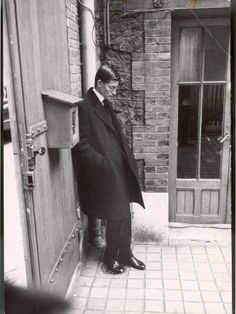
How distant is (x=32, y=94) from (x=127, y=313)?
197cm

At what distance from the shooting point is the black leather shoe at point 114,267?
3.62 meters

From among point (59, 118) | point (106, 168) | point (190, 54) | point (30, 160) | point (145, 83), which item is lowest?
point (106, 168)

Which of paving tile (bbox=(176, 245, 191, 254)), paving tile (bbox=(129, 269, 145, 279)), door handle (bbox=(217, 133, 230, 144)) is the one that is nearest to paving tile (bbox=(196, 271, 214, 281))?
paving tile (bbox=(176, 245, 191, 254))

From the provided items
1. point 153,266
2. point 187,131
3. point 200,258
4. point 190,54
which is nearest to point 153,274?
point 153,266

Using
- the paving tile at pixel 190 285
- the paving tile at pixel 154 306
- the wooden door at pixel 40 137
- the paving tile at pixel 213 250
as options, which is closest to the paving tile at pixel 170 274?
the paving tile at pixel 190 285

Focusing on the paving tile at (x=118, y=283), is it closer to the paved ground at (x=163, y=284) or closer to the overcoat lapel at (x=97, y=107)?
the paved ground at (x=163, y=284)

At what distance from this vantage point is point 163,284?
3455 mm

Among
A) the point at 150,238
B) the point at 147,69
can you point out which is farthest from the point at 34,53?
the point at 150,238

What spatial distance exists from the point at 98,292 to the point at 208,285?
103 centimetres

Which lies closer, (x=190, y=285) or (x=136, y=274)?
(x=190, y=285)

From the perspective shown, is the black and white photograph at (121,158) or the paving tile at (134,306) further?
the paving tile at (134,306)

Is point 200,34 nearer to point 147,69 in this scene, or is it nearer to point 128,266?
point 147,69

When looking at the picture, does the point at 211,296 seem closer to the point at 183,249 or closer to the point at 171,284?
the point at 171,284

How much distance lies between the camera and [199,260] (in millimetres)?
3857
